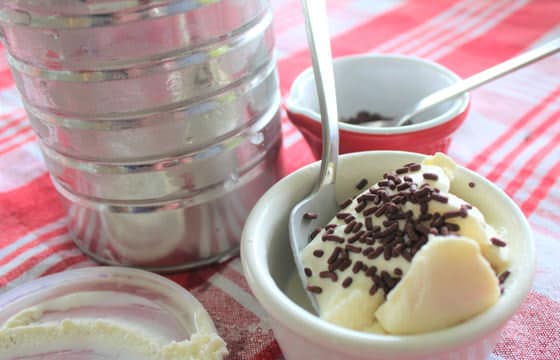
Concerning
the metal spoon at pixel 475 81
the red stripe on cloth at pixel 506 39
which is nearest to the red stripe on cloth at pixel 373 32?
the red stripe on cloth at pixel 506 39

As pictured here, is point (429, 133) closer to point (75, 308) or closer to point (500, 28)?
point (75, 308)

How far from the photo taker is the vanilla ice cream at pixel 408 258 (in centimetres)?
41

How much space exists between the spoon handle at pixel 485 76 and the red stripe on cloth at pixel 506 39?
298 millimetres

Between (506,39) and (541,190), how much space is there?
0.46 m

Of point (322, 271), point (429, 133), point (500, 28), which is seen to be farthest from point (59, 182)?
point (500, 28)

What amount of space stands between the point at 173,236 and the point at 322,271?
0.20 metres

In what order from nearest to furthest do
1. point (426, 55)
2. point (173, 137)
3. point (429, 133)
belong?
point (173, 137), point (429, 133), point (426, 55)

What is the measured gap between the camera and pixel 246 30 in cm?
56

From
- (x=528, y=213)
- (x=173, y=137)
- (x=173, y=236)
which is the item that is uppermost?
(x=173, y=137)

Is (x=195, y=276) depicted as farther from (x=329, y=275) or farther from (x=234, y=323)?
(x=329, y=275)

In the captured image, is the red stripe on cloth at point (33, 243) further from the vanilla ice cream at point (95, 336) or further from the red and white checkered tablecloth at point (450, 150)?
the vanilla ice cream at point (95, 336)

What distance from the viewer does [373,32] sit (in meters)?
1.17

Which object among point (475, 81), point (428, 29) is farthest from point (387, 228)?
point (428, 29)

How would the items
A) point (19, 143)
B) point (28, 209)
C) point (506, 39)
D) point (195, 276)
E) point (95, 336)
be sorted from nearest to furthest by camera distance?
point (95, 336)
point (195, 276)
point (28, 209)
point (19, 143)
point (506, 39)
